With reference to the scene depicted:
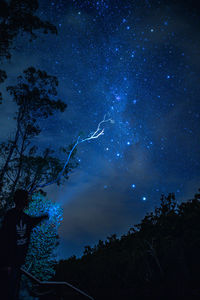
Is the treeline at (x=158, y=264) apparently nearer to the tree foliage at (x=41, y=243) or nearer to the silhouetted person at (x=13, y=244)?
the tree foliage at (x=41, y=243)

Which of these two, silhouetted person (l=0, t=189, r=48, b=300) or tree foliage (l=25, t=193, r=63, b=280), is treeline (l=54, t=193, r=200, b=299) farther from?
silhouetted person (l=0, t=189, r=48, b=300)

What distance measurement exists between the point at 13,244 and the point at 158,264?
39.2ft

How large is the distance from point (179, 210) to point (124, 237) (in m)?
7.91

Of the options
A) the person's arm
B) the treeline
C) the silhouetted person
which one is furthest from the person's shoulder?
the treeline

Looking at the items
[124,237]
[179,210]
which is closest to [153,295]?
[179,210]

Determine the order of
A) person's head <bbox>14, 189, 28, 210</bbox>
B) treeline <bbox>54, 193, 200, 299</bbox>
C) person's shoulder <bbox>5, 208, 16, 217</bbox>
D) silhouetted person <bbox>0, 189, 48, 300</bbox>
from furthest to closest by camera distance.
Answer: treeline <bbox>54, 193, 200, 299</bbox>, person's head <bbox>14, 189, 28, 210</bbox>, person's shoulder <bbox>5, 208, 16, 217</bbox>, silhouetted person <bbox>0, 189, 48, 300</bbox>

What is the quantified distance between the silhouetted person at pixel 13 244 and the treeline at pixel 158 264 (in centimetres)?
864

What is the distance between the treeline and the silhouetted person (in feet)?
28.4

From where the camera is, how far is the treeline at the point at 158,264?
10.7 meters

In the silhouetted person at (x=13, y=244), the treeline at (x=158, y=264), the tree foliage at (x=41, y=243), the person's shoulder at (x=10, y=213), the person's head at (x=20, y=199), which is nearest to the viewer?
the silhouetted person at (x=13, y=244)

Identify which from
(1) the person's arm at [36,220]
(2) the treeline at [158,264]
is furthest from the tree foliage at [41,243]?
(1) the person's arm at [36,220]

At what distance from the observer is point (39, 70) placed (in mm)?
15109

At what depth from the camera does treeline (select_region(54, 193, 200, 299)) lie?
35.1ft

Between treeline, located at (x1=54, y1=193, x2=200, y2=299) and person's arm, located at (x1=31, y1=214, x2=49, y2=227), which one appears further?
treeline, located at (x1=54, y1=193, x2=200, y2=299)
